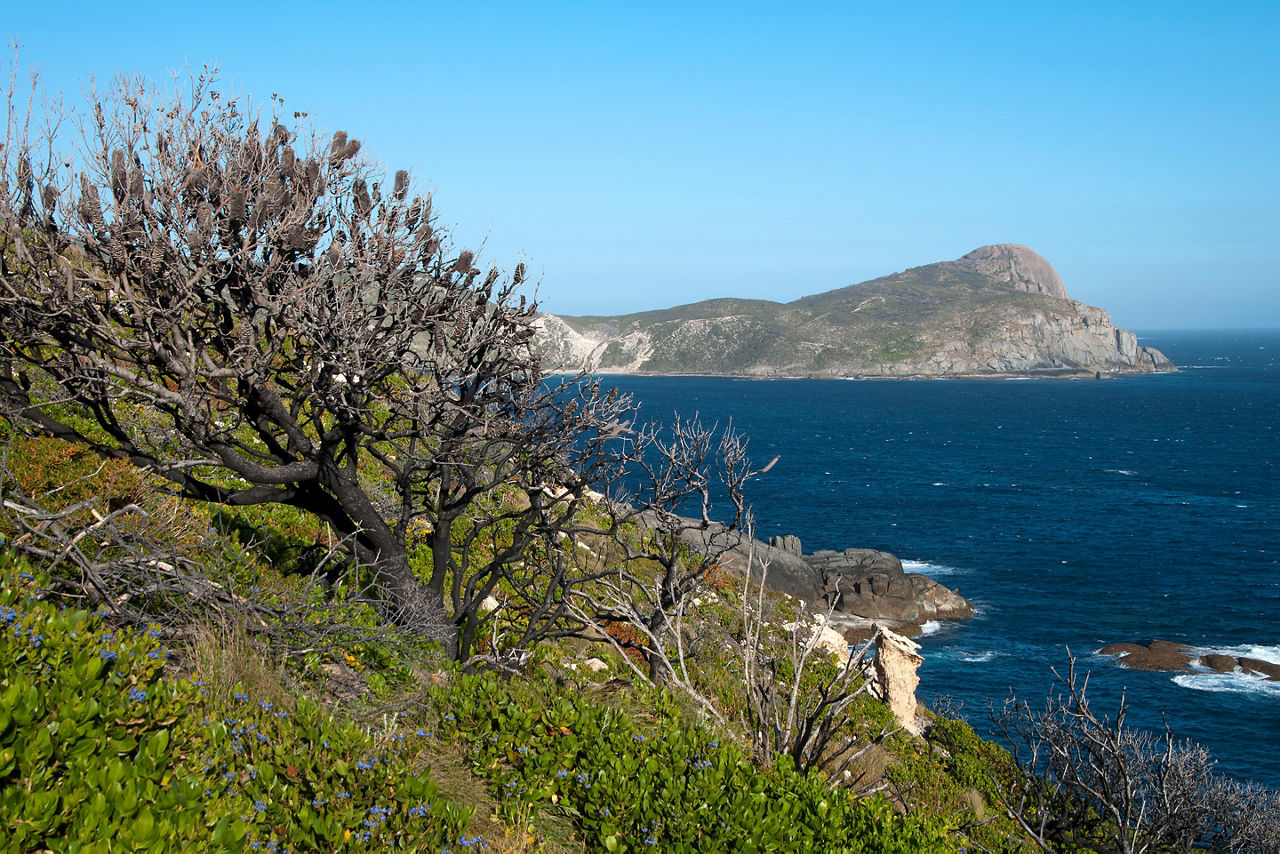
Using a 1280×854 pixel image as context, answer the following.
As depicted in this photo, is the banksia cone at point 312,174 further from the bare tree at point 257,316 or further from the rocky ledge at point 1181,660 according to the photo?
the rocky ledge at point 1181,660

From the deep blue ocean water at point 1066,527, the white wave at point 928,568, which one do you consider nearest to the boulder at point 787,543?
the deep blue ocean water at point 1066,527

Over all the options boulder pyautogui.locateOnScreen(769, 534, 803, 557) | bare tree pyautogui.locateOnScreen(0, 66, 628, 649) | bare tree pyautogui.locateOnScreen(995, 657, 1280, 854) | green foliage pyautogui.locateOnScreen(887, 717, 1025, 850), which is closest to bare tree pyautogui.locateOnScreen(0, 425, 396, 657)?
bare tree pyautogui.locateOnScreen(0, 66, 628, 649)

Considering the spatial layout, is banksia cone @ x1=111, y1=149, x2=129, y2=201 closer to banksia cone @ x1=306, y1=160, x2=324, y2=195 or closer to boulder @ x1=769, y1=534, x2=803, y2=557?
banksia cone @ x1=306, y1=160, x2=324, y2=195

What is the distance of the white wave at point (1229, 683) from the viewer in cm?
3512

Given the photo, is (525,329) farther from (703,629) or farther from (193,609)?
(703,629)

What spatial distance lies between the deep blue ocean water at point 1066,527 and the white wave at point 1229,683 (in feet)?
0.32

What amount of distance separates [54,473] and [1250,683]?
42196 mm

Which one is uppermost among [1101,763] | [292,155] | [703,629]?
[292,155]

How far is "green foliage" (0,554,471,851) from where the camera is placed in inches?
148

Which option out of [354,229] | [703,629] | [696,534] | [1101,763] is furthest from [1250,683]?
[354,229]

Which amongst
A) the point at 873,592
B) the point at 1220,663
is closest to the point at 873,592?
the point at 873,592

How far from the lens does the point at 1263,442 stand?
101 meters

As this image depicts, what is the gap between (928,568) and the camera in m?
51.7

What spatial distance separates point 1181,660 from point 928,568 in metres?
15.4
